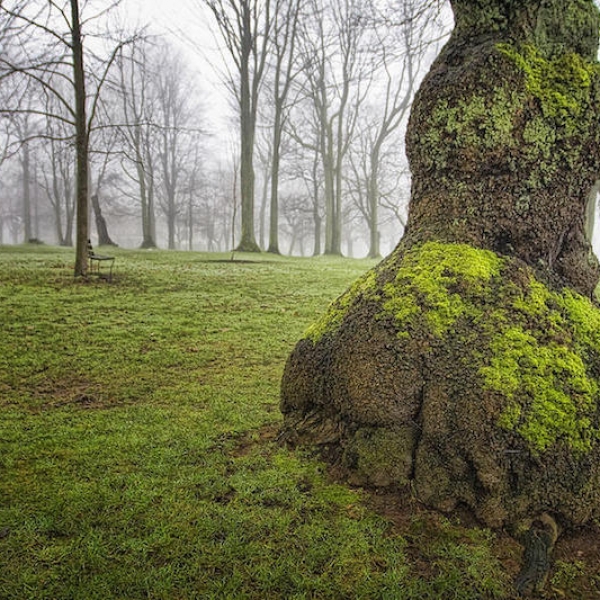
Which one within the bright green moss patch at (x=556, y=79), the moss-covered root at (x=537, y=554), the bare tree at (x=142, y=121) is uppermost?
the bare tree at (x=142, y=121)

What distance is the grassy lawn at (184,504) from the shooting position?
1775 mm

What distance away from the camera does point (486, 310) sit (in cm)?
239

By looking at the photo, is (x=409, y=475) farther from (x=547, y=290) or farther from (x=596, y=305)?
(x=596, y=305)

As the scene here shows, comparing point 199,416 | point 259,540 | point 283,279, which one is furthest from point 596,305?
point 283,279

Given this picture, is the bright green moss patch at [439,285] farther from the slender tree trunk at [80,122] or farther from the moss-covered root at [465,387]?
the slender tree trunk at [80,122]

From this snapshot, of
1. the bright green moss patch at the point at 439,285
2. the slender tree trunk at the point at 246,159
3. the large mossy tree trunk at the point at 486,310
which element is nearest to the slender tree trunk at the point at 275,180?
the slender tree trunk at the point at 246,159

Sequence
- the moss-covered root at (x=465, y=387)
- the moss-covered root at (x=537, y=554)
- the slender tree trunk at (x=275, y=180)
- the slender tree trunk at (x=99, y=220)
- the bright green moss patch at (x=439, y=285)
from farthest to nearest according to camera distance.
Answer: the slender tree trunk at (x=275, y=180) → the slender tree trunk at (x=99, y=220) → the bright green moss patch at (x=439, y=285) → the moss-covered root at (x=465, y=387) → the moss-covered root at (x=537, y=554)

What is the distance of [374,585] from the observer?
177 cm

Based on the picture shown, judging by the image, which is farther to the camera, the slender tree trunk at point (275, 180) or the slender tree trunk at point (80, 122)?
the slender tree trunk at point (275, 180)

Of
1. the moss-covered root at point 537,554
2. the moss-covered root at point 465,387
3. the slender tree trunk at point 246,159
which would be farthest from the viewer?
the slender tree trunk at point 246,159

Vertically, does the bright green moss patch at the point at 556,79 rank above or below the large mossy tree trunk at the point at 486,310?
above

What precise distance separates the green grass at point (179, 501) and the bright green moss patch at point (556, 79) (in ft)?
8.29

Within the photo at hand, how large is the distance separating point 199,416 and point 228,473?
94 cm

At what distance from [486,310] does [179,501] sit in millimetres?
2070
